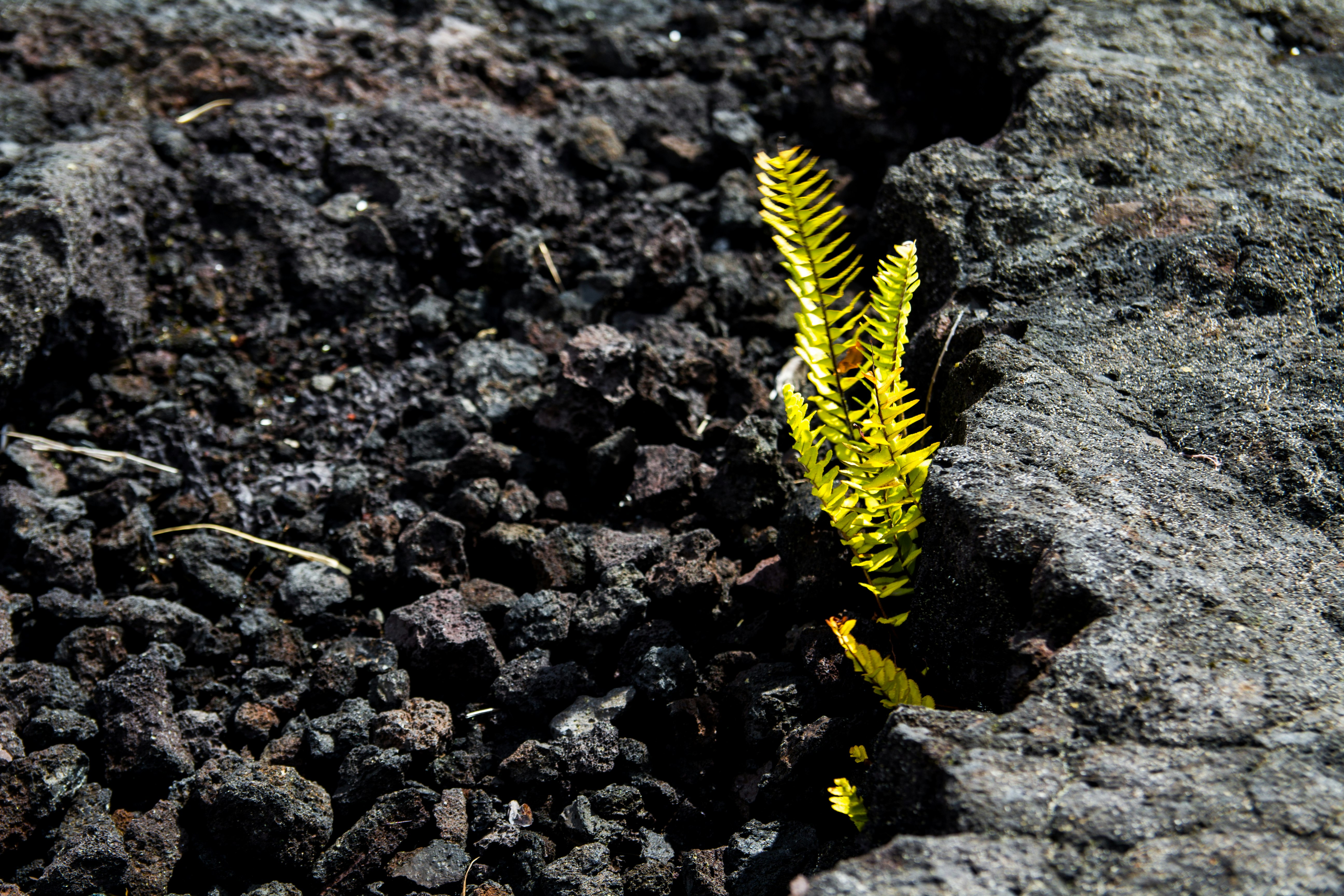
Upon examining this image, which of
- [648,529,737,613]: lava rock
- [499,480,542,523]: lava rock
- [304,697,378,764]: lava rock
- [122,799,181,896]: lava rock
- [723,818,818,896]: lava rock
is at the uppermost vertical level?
[648,529,737,613]: lava rock

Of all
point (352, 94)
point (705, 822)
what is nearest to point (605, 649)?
point (705, 822)

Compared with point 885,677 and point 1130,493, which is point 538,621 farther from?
point 1130,493

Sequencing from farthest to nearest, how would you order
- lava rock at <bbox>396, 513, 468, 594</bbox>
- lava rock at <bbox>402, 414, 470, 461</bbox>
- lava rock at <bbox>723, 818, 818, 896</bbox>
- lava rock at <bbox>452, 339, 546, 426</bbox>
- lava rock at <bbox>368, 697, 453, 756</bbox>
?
lava rock at <bbox>452, 339, 546, 426</bbox> < lava rock at <bbox>402, 414, 470, 461</bbox> < lava rock at <bbox>396, 513, 468, 594</bbox> < lava rock at <bbox>368, 697, 453, 756</bbox> < lava rock at <bbox>723, 818, 818, 896</bbox>

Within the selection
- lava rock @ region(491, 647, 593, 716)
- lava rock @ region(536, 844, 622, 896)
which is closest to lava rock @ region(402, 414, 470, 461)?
lava rock @ region(491, 647, 593, 716)

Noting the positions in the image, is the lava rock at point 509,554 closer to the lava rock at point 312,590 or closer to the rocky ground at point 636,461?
the rocky ground at point 636,461

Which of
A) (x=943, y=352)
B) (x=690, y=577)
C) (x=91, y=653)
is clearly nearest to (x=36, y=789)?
(x=91, y=653)

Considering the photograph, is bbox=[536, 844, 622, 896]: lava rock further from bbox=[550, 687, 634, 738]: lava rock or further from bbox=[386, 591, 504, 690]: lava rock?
bbox=[386, 591, 504, 690]: lava rock
